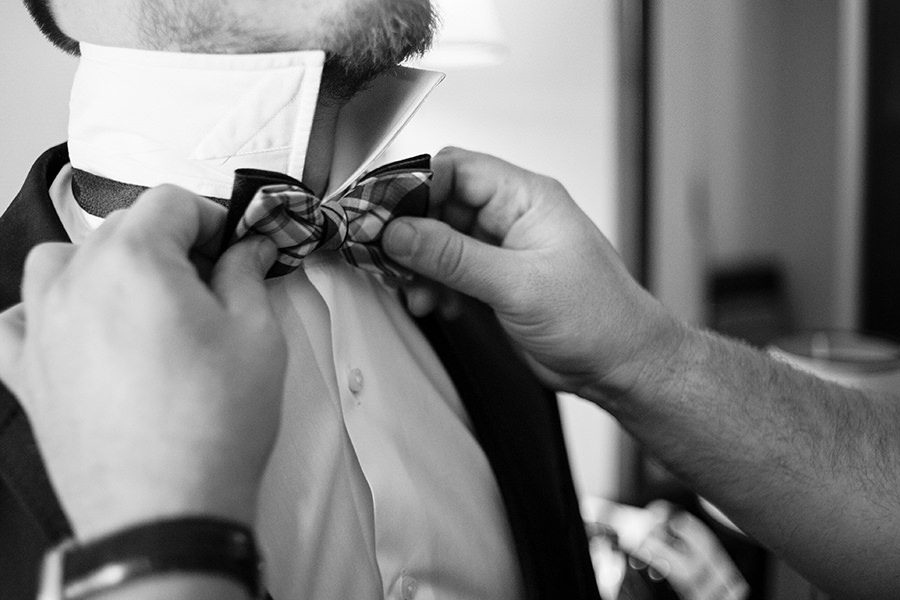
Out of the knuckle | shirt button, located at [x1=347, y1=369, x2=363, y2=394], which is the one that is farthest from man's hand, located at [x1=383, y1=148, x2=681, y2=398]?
shirt button, located at [x1=347, y1=369, x2=363, y2=394]

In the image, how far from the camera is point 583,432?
213 cm

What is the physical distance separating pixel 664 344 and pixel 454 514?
29 centimetres

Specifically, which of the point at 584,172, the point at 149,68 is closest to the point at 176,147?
the point at 149,68

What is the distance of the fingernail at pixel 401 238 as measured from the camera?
740 millimetres

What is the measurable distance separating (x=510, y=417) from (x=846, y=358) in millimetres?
942

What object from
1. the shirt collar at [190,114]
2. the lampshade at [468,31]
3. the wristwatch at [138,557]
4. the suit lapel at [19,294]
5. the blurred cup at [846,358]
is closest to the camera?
the wristwatch at [138,557]

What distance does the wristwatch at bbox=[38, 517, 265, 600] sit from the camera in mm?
413

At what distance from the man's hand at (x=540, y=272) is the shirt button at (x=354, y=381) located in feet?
0.38

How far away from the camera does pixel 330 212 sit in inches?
27.7

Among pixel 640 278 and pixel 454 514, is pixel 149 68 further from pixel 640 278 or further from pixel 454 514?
pixel 640 278

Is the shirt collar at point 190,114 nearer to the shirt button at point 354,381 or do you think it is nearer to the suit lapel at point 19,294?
the suit lapel at point 19,294

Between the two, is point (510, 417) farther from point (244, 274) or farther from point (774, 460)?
point (244, 274)

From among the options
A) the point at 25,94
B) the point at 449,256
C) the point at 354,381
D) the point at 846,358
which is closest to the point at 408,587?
the point at 354,381

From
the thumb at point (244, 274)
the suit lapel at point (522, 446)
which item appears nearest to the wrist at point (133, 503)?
the thumb at point (244, 274)
